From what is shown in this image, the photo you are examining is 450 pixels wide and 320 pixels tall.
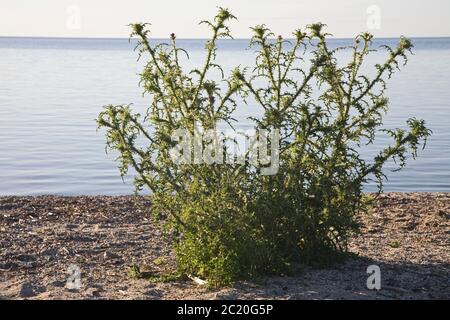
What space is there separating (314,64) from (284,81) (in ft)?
0.96

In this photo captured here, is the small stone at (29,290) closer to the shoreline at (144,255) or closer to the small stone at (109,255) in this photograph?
the shoreline at (144,255)

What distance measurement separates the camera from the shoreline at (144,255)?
20.6ft

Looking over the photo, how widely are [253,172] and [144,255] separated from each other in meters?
2.06

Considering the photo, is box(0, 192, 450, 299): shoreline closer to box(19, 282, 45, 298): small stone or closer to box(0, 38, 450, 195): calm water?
box(19, 282, 45, 298): small stone

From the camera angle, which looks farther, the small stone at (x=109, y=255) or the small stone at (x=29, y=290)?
the small stone at (x=109, y=255)

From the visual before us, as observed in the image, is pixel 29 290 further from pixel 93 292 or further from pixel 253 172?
pixel 253 172

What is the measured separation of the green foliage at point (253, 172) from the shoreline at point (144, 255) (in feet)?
0.84

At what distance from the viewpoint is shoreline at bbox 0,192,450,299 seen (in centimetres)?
629

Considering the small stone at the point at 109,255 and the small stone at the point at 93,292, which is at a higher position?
the small stone at the point at 93,292

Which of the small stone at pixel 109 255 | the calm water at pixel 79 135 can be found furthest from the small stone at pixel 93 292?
the calm water at pixel 79 135

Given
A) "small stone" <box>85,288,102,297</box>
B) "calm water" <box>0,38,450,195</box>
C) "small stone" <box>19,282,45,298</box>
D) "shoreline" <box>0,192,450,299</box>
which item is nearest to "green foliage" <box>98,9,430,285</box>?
"shoreline" <box>0,192,450,299</box>

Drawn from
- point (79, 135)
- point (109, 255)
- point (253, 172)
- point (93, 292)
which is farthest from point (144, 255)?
point (79, 135)
